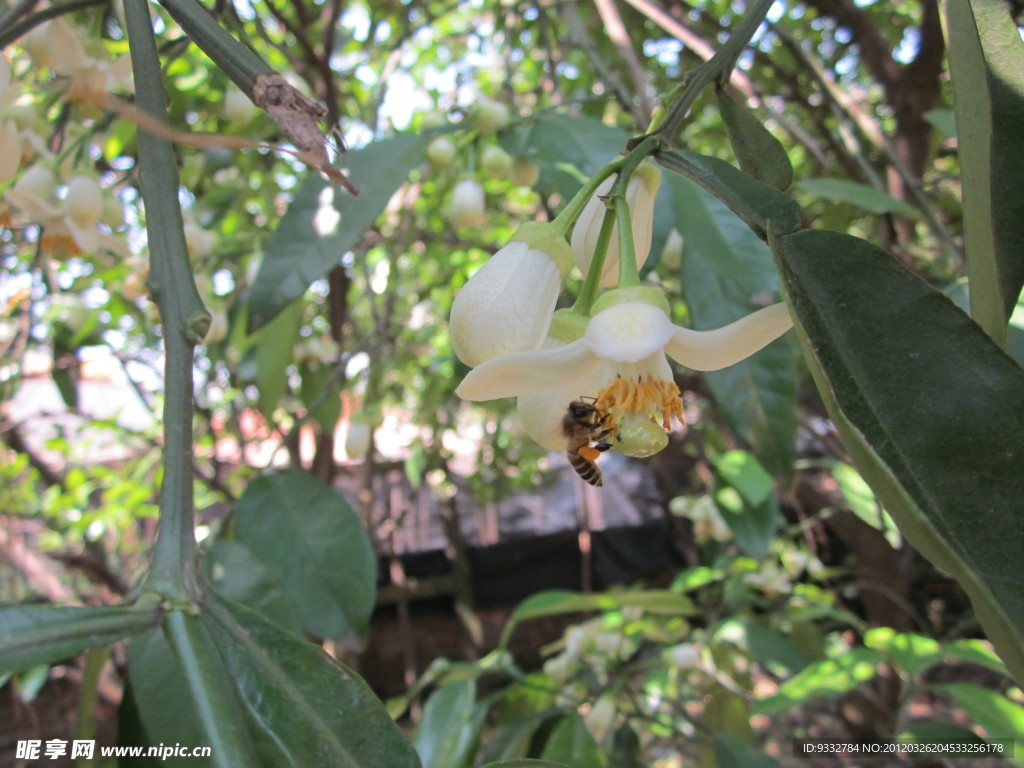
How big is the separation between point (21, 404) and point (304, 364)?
286 cm

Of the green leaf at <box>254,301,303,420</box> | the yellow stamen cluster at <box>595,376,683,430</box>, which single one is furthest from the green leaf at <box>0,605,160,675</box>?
the green leaf at <box>254,301,303,420</box>

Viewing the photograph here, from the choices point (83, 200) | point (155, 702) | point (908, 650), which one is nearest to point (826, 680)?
point (908, 650)

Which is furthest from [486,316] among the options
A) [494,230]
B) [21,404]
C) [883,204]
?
[21,404]

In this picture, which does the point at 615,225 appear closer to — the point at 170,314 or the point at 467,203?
the point at 170,314

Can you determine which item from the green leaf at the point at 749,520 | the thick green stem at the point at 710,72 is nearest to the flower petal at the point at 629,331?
the thick green stem at the point at 710,72

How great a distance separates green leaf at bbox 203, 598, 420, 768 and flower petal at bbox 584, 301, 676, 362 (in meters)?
0.22

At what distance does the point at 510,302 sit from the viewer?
0.41 meters

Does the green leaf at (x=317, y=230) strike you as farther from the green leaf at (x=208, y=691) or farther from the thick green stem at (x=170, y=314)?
the green leaf at (x=208, y=691)

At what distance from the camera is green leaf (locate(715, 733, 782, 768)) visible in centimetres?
129

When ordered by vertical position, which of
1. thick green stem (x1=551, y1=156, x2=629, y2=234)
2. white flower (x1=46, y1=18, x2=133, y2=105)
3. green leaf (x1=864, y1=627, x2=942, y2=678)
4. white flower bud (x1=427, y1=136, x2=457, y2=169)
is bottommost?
green leaf (x1=864, y1=627, x2=942, y2=678)

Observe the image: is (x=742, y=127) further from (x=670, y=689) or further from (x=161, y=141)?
(x=670, y=689)

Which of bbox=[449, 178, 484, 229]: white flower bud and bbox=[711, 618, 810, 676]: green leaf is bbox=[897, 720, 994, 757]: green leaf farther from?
bbox=[449, 178, 484, 229]: white flower bud

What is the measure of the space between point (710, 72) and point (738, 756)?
126 centimetres

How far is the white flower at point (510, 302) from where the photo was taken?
1.33ft
